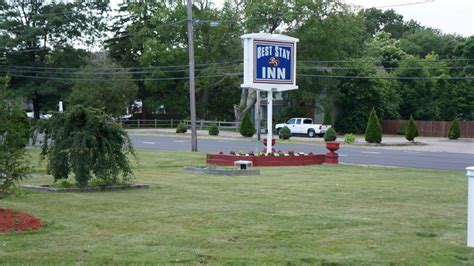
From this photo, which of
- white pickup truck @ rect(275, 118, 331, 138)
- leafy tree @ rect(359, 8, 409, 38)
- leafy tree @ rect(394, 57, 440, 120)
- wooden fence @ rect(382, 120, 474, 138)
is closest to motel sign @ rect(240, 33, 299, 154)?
white pickup truck @ rect(275, 118, 331, 138)

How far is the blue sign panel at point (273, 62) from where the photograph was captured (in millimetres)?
26531

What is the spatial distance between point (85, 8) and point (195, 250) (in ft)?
248

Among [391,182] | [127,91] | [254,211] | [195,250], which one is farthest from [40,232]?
[127,91]

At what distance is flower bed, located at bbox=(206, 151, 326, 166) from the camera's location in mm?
25016

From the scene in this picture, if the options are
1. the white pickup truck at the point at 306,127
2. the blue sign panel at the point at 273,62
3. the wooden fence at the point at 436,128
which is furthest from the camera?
the wooden fence at the point at 436,128

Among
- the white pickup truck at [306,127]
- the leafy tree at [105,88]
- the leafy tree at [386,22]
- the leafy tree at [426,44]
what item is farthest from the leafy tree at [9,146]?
the leafy tree at [386,22]

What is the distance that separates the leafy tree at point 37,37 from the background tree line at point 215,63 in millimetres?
118

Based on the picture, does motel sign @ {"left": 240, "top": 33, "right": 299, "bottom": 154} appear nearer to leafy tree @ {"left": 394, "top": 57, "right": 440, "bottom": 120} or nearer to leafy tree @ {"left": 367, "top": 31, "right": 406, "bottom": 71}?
leafy tree @ {"left": 394, "top": 57, "right": 440, "bottom": 120}

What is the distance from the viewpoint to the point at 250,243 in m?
8.74

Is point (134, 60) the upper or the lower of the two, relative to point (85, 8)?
lower

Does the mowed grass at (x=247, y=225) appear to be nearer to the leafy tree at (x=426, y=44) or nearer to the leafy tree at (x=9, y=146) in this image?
the leafy tree at (x=9, y=146)

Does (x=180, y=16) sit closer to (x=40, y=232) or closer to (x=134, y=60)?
(x=134, y=60)

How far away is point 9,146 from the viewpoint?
1077 centimetres

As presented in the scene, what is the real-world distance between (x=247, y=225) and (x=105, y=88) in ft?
193
